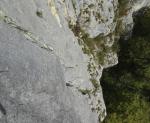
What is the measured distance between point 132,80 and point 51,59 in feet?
51.6

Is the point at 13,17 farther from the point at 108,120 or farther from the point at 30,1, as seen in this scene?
the point at 108,120

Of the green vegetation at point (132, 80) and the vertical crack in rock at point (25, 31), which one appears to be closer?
the vertical crack in rock at point (25, 31)

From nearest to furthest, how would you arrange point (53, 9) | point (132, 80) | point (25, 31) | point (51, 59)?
1. point (25, 31)
2. point (51, 59)
3. point (53, 9)
4. point (132, 80)

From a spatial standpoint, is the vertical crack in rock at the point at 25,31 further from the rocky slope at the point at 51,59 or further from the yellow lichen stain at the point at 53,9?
the yellow lichen stain at the point at 53,9

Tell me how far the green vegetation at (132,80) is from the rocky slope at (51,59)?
10.00 ft

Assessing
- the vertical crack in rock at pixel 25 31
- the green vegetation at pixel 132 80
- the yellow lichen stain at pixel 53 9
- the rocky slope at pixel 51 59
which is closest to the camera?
the rocky slope at pixel 51 59

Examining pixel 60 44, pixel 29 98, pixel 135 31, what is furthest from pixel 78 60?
pixel 135 31

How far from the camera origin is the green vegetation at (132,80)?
27359 mm

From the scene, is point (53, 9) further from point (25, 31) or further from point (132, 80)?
point (132, 80)

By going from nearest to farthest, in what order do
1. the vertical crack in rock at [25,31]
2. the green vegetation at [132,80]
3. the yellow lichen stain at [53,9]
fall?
1. the vertical crack in rock at [25,31]
2. the yellow lichen stain at [53,9]
3. the green vegetation at [132,80]

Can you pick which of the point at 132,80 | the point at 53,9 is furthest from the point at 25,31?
the point at 132,80

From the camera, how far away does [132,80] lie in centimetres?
2872

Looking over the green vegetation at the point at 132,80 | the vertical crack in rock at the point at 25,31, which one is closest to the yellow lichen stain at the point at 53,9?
the vertical crack in rock at the point at 25,31

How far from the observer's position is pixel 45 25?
17.3 m
